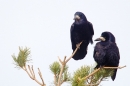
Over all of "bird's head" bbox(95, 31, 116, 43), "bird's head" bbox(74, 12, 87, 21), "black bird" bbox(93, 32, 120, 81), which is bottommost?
"black bird" bbox(93, 32, 120, 81)

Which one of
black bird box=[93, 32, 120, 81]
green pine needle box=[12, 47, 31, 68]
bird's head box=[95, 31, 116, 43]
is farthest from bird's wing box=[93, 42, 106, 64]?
green pine needle box=[12, 47, 31, 68]

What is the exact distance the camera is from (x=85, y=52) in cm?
593

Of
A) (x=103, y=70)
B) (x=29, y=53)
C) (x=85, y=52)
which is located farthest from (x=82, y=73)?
(x=85, y=52)

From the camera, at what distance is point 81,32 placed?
19.5 ft

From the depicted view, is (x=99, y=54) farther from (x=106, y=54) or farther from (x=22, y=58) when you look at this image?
(x=22, y=58)

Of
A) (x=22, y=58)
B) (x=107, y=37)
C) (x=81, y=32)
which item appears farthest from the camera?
(x=81, y=32)

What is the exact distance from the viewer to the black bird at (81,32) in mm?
5863

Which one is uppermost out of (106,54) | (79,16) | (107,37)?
(79,16)

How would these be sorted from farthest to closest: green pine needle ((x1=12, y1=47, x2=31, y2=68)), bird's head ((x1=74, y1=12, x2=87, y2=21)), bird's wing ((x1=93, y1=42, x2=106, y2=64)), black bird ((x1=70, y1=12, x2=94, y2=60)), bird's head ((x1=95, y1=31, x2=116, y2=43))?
bird's head ((x1=74, y1=12, x2=87, y2=21))
black bird ((x1=70, y1=12, x2=94, y2=60))
bird's head ((x1=95, y1=31, x2=116, y2=43))
bird's wing ((x1=93, y1=42, x2=106, y2=64))
green pine needle ((x1=12, y1=47, x2=31, y2=68))

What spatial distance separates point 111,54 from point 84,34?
137 centimetres

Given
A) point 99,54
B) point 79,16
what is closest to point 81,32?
point 79,16

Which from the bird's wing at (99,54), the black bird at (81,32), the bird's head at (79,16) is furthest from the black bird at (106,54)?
the bird's head at (79,16)

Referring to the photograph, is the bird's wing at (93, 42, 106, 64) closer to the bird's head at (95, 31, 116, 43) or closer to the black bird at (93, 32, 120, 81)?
the black bird at (93, 32, 120, 81)

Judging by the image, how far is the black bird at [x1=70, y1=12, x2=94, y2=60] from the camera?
5863mm
